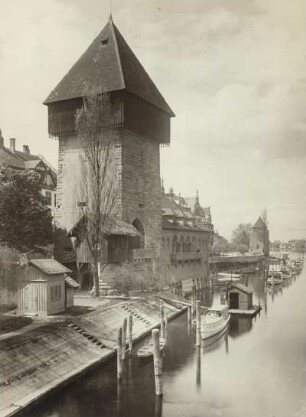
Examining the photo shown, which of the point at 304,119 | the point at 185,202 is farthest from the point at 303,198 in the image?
the point at 185,202

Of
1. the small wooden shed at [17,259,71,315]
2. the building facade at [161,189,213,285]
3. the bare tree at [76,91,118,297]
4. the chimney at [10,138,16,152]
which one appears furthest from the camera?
the chimney at [10,138,16,152]

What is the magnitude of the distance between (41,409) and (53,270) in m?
7.41

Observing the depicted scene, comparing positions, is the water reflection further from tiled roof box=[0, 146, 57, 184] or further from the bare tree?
tiled roof box=[0, 146, 57, 184]

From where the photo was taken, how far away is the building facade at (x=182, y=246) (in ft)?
116

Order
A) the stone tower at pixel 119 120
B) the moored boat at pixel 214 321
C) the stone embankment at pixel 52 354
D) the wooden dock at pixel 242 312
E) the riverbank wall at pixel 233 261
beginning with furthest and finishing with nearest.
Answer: the riverbank wall at pixel 233 261 < the wooden dock at pixel 242 312 < the stone tower at pixel 119 120 < the moored boat at pixel 214 321 < the stone embankment at pixel 52 354

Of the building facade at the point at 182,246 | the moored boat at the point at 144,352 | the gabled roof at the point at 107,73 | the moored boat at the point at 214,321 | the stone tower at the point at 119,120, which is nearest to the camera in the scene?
the moored boat at the point at 144,352

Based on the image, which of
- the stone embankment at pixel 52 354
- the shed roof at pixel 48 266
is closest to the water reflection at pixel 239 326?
the stone embankment at pixel 52 354

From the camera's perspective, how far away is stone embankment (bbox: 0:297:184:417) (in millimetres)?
12047

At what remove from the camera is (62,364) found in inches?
564

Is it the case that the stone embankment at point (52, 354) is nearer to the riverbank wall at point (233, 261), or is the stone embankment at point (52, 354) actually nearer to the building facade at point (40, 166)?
the building facade at point (40, 166)

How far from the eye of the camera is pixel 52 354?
14.4 metres

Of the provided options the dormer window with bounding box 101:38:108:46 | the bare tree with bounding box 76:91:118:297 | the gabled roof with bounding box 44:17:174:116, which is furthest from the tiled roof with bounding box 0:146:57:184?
the dormer window with bounding box 101:38:108:46

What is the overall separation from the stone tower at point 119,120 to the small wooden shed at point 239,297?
5764mm

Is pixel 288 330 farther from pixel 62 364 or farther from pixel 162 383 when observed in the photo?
pixel 62 364
